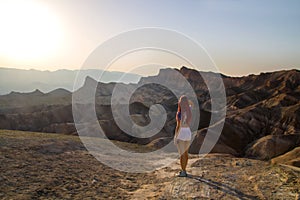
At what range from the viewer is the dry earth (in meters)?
8.49

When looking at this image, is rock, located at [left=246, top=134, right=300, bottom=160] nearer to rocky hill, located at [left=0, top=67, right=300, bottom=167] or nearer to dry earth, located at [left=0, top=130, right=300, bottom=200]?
rocky hill, located at [left=0, top=67, right=300, bottom=167]

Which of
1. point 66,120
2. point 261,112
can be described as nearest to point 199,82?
point 261,112

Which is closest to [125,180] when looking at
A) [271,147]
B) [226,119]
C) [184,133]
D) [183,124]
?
[184,133]

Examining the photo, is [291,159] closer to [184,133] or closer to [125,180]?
[184,133]

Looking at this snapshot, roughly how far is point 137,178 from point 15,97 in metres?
80.7

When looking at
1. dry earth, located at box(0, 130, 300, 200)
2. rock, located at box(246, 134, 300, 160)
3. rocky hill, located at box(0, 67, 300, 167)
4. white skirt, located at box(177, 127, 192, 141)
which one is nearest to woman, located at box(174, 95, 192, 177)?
white skirt, located at box(177, 127, 192, 141)

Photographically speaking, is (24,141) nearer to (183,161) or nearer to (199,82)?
(183,161)

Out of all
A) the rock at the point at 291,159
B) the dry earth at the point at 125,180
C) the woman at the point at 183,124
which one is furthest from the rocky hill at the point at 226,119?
the woman at the point at 183,124

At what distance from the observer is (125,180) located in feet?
34.2

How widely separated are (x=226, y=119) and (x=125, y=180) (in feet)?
154

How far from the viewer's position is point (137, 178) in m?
10.8

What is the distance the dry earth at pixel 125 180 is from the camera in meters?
8.49

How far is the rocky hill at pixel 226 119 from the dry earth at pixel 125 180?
1379cm

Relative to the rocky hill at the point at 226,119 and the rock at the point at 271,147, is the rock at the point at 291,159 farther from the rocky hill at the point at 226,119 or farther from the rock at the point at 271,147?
the rock at the point at 271,147
